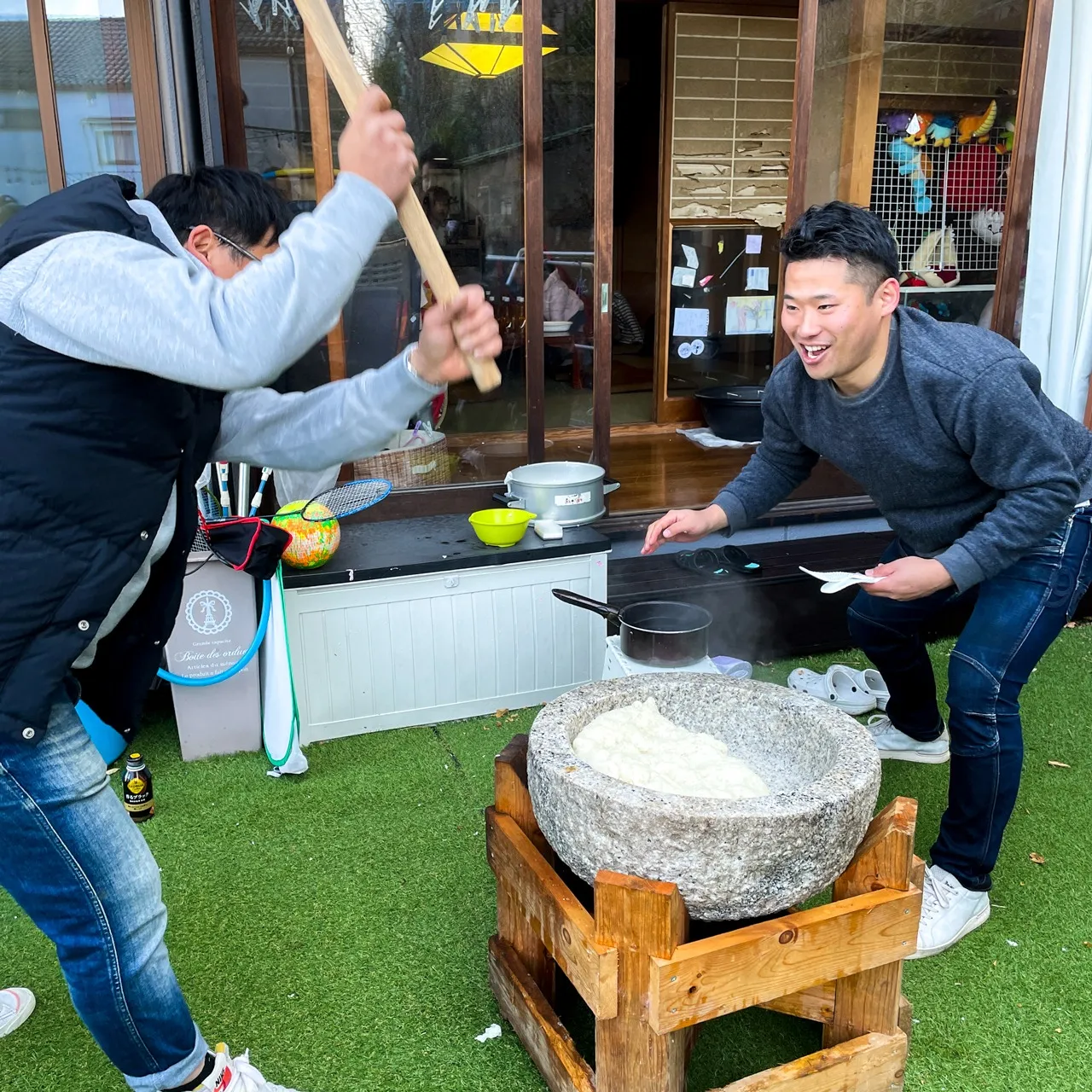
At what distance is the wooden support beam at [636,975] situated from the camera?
4.85 feet

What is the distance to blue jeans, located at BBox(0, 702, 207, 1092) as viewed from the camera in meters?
1.34

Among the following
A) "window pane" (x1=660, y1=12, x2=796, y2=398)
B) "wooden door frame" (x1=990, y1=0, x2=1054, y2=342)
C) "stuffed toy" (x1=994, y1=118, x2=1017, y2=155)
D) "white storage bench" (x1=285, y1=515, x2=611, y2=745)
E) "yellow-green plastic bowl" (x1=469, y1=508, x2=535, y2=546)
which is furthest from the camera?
"window pane" (x1=660, y1=12, x2=796, y2=398)

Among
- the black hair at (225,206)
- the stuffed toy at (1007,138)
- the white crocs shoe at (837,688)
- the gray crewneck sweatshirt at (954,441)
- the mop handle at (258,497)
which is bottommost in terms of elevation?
the white crocs shoe at (837,688)

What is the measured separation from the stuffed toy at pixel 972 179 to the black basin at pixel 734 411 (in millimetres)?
1441

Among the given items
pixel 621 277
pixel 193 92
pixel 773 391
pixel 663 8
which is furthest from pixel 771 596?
pixel 621 277

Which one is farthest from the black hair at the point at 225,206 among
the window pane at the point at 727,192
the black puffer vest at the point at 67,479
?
the window pane at the point at 727,192

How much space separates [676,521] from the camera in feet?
7.72

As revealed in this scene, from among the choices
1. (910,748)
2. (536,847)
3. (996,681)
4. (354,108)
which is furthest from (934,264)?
(354,108)

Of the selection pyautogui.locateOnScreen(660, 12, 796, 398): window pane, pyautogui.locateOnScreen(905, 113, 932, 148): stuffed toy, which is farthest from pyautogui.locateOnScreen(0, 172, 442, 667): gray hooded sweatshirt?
pyautogui.locateOnScreen(660, 12, 796, 398): window pane

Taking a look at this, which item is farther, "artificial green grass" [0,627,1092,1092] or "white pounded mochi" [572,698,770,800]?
"artificial green grass" [0,627,1092,1092]

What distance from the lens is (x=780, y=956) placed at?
1.58 m

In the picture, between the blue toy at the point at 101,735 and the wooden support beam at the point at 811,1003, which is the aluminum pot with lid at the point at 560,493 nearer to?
the blue toy at the point at 101,735

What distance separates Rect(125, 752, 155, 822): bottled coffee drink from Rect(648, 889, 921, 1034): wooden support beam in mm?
1702

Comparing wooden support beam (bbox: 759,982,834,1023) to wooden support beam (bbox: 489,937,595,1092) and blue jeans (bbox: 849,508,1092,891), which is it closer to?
wooden support beam (bbox: 489,937,595,1092)
